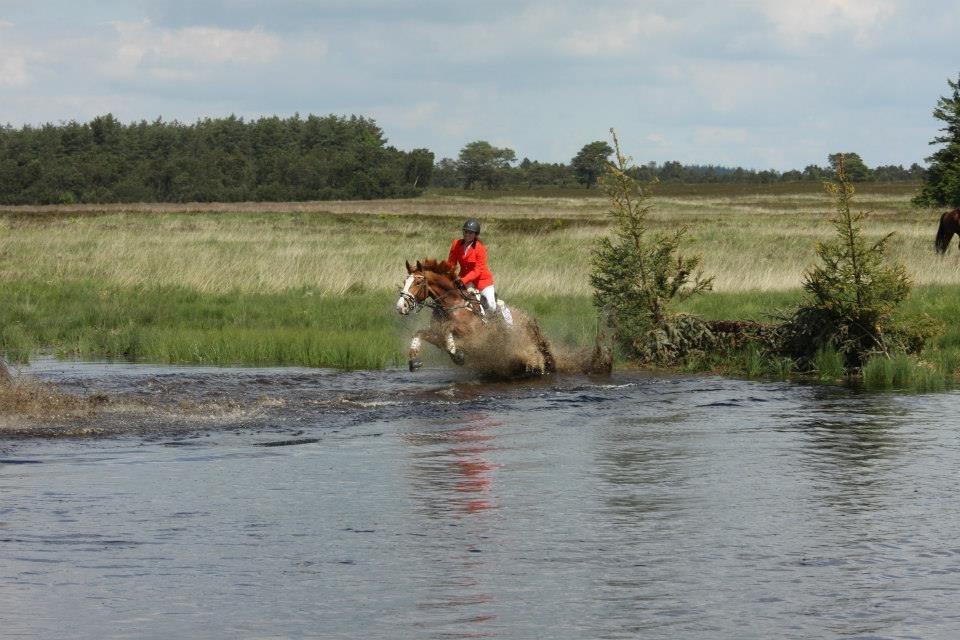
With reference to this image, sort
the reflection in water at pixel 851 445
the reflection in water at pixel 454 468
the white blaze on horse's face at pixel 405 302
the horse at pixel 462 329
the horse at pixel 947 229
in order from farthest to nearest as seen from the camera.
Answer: the horse at pixel 947 229 < the horse at pixel 462 329 < the white blaze on horse's face at pixel 405 302 < the reflection in water at pixel 851 445 < the reflection in water at pixel 454 468

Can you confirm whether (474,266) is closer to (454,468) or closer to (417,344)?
(417,344)

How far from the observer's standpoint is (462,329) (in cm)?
1869

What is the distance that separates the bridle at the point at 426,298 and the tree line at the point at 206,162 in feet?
353

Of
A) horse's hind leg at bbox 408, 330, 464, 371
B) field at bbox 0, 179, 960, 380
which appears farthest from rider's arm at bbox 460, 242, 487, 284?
field at bbox 0, 179, 960, 380

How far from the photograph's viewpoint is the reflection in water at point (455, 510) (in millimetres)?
7418

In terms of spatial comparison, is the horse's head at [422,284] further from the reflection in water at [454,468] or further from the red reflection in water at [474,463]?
the red reflection in water at [474,463]

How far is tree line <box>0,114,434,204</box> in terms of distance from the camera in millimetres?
128125

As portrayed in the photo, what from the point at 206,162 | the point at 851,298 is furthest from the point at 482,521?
the point at 206,162

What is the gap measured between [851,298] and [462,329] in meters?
5.91

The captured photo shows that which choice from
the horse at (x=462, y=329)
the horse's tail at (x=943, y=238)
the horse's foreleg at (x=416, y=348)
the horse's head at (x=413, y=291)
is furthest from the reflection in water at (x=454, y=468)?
the horse's tail at (x=943, y=238)

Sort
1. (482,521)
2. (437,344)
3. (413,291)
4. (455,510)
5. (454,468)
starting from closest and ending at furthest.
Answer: (482,521), (455,510), (454,468), (413,291), (437,344)

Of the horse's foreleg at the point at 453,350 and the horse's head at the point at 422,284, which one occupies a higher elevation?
the horse's head at the point at 422,284

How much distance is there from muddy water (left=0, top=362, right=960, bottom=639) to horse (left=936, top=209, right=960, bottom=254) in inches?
634

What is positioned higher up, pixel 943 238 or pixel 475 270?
pixel 943 238
